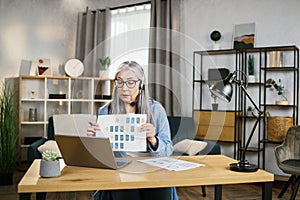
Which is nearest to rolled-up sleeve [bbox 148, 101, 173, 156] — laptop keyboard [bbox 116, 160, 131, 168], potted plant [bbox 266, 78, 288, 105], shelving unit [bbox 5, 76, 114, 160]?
laptop keyboard [bbox 116, 160, 131, 168]

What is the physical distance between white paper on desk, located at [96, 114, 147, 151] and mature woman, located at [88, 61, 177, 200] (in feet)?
0.09

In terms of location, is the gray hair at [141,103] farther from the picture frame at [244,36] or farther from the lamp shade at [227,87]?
the picture frame at [244,36]

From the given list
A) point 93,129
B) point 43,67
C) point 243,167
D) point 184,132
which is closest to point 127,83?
point 93,129

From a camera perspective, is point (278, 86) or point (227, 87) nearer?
point (227, 87)

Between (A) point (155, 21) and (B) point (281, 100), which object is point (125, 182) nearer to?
(B) point (281, 100)

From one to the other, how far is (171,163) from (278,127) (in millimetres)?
2567

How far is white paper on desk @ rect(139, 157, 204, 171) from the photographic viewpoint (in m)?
1.81

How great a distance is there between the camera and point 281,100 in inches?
171

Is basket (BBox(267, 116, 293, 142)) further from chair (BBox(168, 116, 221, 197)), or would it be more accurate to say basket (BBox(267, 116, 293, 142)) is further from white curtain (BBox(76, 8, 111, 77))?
white curtain (BBox(76, 8, 111, 77))

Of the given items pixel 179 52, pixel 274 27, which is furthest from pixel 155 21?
pixel 274 27

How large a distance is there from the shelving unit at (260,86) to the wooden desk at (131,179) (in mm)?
2360

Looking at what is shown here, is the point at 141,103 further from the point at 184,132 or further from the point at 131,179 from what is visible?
the point at 184,132

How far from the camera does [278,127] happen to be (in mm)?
4117

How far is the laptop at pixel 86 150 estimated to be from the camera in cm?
163
